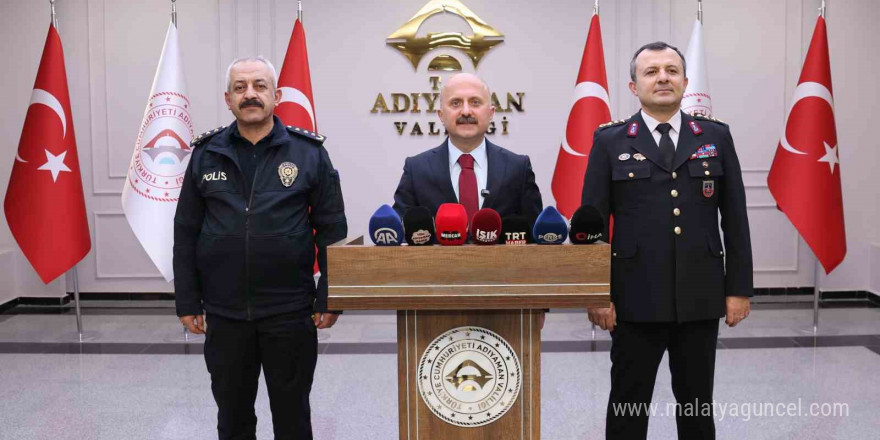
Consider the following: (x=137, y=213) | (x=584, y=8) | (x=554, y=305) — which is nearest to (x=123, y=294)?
(x=137, y=213)

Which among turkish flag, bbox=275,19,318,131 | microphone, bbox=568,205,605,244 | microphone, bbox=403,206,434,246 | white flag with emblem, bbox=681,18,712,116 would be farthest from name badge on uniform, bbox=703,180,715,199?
turkish flag, bbox=275,19,318,131

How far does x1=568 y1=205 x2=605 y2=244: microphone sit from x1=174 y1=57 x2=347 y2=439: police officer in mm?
918

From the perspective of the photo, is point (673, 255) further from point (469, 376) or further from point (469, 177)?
point (469, 376)

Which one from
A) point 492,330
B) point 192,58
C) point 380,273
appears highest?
point 192,58

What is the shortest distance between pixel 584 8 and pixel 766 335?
9.02 feet

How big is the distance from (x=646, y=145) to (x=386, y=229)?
0.97 m

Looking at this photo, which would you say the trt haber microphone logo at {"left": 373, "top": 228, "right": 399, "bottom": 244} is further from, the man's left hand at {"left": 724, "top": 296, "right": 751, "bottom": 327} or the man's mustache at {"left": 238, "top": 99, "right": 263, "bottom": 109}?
the man's left hand at {"left": 724, "top": 296, "right": 751, "bottom": 327}

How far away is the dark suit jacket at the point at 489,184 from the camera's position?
208 centimetres

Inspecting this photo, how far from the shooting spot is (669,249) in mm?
2086

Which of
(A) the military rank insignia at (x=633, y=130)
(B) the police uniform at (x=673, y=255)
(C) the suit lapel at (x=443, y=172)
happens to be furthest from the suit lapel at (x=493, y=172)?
(A) the military rank insignia at (x=633, y=130)

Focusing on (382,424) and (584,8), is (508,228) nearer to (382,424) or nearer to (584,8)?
(382,424)

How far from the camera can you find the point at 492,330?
1623mm

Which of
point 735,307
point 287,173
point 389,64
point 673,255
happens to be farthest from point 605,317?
point 389,64

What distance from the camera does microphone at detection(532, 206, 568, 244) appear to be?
4.91 feet
